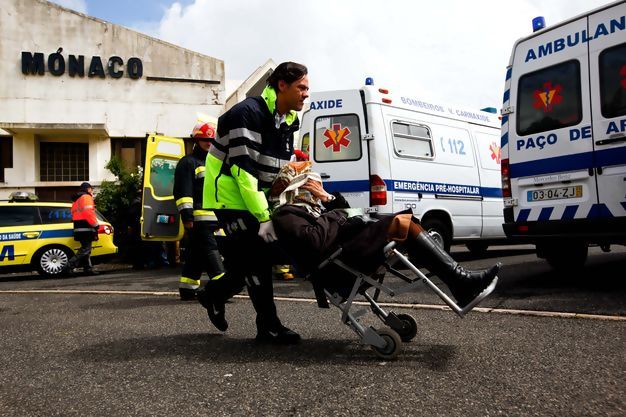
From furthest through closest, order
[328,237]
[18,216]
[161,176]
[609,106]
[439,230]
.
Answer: [18,216], [161,176], [439,230], [609,106], [328,237]

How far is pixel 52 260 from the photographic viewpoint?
436 inches

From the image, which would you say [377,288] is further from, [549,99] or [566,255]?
[566,255]

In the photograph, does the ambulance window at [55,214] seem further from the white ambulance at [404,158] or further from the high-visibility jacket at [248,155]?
the high-visibility jacket at [248,155]

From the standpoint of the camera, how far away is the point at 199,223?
5438 mm

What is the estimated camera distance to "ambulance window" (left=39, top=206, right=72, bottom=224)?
11.3 meters

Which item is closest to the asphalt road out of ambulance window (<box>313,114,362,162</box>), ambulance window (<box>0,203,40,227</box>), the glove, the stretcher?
the stretcher

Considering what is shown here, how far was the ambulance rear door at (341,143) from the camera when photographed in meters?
7.77

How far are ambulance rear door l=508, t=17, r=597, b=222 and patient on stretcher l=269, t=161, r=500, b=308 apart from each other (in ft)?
9.85

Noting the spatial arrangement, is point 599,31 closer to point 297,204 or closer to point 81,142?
point 297,204

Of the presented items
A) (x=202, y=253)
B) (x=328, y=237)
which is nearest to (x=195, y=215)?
(x=202, y=253)

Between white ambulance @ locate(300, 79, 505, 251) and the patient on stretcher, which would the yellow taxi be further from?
the patient on stretcher

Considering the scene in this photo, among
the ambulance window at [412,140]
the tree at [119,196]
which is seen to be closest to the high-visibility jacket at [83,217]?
the tree at [119,196]

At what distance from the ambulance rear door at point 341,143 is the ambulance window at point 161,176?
95.8 inches

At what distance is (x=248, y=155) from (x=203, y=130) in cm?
227
